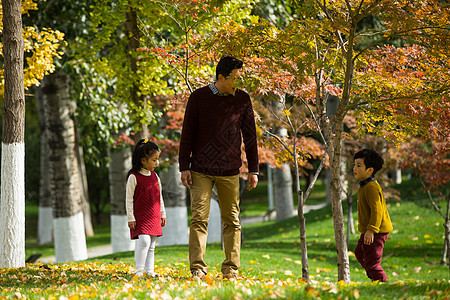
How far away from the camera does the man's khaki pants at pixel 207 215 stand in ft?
17.2

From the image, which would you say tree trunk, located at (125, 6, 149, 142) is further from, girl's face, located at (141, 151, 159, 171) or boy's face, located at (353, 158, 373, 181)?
boy's face, located at (353, 158, 373, 181)

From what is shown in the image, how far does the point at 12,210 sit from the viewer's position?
7379 mm

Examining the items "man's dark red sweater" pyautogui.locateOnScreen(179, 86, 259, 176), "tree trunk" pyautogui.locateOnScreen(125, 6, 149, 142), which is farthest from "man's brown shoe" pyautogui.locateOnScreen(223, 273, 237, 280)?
"tree trunk" pyautogui.locateOnScreen(125, 6, 149, 142)

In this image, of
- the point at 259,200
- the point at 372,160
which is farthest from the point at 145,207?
the point at 259,200

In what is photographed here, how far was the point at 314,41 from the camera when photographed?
6.15 meters

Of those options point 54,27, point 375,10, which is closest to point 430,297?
point 375,10

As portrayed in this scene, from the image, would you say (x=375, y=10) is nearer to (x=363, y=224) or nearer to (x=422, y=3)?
(x=422, y=3)

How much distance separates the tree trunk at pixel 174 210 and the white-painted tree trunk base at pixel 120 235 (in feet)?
3.30

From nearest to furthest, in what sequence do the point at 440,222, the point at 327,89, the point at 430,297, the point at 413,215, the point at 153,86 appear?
the point at 430,297 → the point at 327,89 → the point at 153,86 → the point at 440,222 → the point at 413,215

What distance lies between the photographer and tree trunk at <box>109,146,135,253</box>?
1445 cm

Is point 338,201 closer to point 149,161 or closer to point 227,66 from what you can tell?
point 227,66

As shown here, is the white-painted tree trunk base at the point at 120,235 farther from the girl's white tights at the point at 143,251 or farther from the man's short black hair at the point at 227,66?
the man's short black hair at the point at 227,66

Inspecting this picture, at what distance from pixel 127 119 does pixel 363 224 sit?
8490mm

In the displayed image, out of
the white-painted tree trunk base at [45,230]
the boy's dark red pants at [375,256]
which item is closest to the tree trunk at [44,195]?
the white-painted tree trunk base at [45,230]
